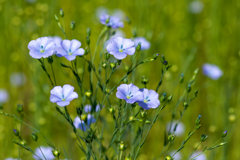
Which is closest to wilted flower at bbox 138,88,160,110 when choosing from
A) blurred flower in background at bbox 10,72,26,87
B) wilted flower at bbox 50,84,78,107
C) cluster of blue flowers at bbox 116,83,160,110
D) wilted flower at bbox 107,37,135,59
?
cluster of blue flowers at bbox 116,83,160,110

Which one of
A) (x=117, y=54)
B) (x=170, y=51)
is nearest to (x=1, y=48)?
(x=170, y=51)

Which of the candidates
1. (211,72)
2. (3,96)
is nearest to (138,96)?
(211,72)

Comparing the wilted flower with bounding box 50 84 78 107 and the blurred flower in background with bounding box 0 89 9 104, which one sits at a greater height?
the blurred flower in background with bounding box 0 89 9 104

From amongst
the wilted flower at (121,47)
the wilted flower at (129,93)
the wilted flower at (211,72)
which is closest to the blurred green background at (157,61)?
the wilted flower at (211,72)

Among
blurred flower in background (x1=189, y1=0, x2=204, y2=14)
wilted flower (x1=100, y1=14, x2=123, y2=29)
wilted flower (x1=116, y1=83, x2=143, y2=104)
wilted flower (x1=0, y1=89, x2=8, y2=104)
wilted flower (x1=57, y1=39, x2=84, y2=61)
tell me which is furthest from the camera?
blurred flower in background (x1=189, y1=0, x2=204, y2=14)

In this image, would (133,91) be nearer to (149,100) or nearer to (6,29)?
(149,100)

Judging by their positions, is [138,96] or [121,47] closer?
[138,96]

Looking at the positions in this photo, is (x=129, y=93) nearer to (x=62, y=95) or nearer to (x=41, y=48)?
(x=62, y=95)

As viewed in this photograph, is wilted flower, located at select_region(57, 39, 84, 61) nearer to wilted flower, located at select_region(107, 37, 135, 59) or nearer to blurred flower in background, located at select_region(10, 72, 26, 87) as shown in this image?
wilted flower, located at select_region(107, 37, 135, 59)
